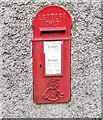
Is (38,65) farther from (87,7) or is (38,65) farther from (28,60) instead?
(87,7)

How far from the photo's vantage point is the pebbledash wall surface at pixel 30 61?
4.55ft

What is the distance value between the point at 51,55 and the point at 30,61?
0.14 meters

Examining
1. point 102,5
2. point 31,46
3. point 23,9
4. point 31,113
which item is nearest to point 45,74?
point 31,46

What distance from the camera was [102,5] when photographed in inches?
55.6

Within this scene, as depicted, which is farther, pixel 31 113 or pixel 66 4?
pixel 31 113

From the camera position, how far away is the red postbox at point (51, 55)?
4.53ft

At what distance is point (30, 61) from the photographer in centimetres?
145

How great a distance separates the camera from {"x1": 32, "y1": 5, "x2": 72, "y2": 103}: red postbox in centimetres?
138

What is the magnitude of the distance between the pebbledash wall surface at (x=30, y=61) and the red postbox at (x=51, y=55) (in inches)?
1.5

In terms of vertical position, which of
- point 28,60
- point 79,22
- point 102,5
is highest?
point 102,5

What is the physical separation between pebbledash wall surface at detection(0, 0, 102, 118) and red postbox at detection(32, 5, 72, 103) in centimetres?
4

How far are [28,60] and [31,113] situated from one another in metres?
0.37

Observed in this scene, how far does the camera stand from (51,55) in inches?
55.8

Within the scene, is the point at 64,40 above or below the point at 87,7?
below
